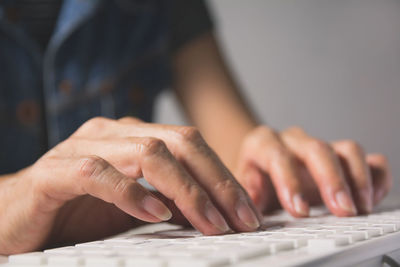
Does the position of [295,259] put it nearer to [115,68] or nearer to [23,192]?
[23,192]

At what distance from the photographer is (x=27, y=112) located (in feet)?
3.06

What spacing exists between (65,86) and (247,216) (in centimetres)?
58

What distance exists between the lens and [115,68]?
1023 millimetres

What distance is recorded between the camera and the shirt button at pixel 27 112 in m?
0.92

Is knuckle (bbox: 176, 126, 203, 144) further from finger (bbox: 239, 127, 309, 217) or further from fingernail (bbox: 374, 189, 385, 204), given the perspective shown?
fingernail (bbox: 374, 189, 385, 204)

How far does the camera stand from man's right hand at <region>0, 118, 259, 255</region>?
1.41 feet

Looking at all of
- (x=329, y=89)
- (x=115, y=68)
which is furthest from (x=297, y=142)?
(x=329, y=89)

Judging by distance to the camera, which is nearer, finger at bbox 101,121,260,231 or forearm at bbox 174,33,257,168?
finger at bbox 101,121,260,231

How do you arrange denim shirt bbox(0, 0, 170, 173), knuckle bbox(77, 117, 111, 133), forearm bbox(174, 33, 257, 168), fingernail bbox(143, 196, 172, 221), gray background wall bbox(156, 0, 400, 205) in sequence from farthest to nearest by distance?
1. gray background wall bbox(156, 0, 400, 205)
2. forearm bbox(174, 33, 257, 168)
3. denim shirt bbox(0, 0, 170, 173)
4. knuckle bbox(77, 117, 111, 133)
5. fingernail bbox(143, 196, 172, 221)

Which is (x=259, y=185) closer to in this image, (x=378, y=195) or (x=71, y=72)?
(x=378, y=195)

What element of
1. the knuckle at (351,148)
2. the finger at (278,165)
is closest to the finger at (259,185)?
the finger at (278,165)

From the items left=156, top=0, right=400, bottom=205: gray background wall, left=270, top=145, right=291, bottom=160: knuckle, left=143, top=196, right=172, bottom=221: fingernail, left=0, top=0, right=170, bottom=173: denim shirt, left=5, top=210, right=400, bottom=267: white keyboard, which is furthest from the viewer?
left=156, top=0, right=400, bottom=205: gray background wall

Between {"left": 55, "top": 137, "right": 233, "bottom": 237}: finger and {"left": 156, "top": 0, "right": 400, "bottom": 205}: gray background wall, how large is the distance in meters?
2.18

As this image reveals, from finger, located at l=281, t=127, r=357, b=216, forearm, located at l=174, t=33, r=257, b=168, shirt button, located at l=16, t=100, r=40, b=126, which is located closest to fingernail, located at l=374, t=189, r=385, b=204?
finger, located at l=281, t=127, r=357, b=216
